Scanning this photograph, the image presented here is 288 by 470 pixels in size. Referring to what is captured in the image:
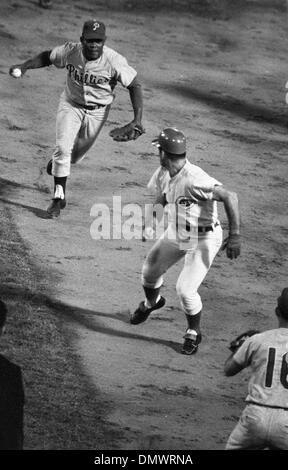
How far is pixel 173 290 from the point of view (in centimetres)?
1234

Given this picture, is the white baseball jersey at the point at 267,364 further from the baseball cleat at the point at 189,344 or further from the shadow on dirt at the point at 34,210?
the shadow on dirt at the point at 34,210

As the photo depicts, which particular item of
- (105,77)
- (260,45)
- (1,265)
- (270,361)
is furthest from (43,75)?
(270,361)

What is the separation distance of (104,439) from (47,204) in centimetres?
526

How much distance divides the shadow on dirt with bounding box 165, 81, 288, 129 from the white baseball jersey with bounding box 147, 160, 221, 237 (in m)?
7.56

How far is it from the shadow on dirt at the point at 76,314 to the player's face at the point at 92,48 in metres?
2.66

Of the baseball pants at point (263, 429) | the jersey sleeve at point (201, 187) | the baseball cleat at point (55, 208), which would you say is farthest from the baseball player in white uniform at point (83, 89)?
the baseball pants at point (263, 429)

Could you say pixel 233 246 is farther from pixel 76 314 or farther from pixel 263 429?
pixel 263 429

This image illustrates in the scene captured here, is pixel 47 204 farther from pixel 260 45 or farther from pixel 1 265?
pixel 260 45

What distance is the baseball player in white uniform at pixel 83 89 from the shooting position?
13211mm

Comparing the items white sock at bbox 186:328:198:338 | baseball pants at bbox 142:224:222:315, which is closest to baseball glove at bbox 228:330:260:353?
baseball pants at bbox 142:224:222:315

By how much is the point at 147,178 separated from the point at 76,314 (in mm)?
4056

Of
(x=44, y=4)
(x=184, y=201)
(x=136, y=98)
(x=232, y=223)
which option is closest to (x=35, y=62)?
(x=136, y=98)

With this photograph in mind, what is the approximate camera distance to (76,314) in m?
11.6

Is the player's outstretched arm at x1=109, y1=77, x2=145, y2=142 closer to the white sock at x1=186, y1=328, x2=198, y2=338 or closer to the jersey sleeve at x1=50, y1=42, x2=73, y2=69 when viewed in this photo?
the jersey sleeve at x1=50, y1=42, x2=73, y2=69
